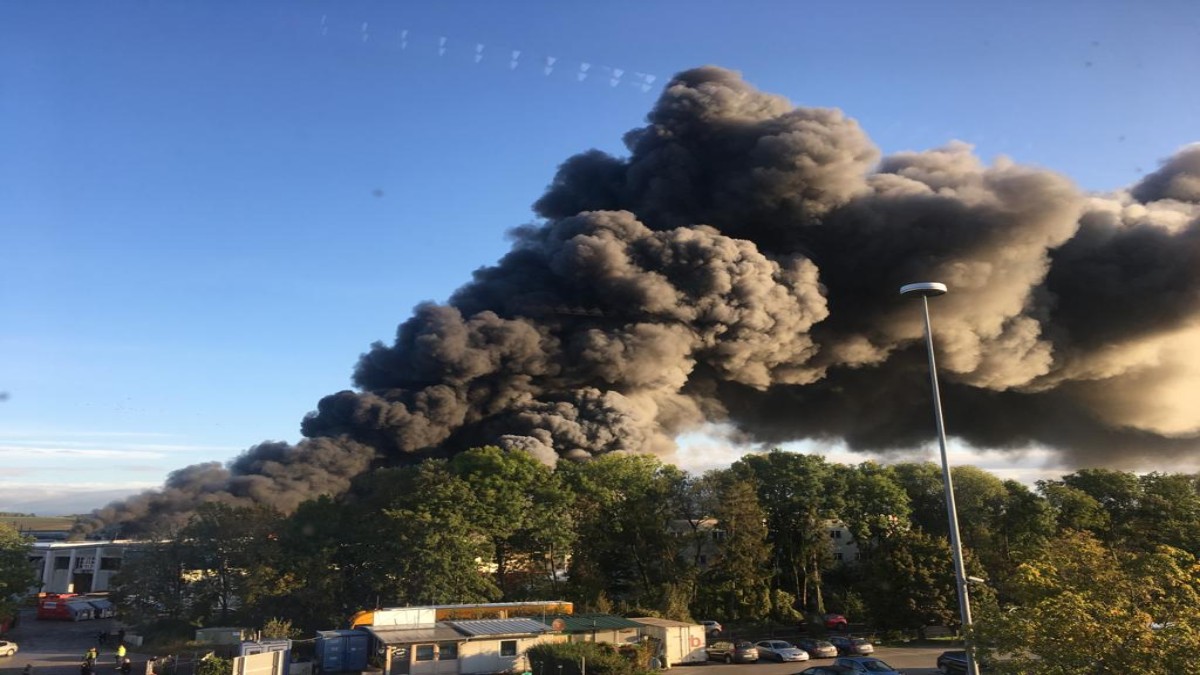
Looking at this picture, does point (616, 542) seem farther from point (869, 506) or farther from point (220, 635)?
point (869, 506)

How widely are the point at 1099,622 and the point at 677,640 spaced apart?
58.9 ft

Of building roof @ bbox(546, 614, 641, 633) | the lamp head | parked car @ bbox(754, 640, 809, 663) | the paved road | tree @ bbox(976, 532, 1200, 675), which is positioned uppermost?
the lamp head

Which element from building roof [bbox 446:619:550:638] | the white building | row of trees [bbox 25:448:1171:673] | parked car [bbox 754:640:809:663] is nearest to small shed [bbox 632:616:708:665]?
parked car [bbox 754:640:809:663]

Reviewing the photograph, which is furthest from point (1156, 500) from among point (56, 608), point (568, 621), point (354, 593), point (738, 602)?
point (56, 608)

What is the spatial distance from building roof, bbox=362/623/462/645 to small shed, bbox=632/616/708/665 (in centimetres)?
663

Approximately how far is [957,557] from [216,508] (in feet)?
102

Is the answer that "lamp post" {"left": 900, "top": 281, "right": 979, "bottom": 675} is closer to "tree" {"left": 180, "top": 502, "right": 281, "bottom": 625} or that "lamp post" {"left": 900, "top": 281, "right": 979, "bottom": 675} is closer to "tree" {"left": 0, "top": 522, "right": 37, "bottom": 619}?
"tree" {"left": 180, "top": 502, "right": 281, "bottom": 625}

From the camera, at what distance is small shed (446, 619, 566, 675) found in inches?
963

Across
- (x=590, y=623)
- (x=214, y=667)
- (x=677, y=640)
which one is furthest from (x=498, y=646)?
(x=214, y=667)

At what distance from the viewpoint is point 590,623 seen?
88.4ft

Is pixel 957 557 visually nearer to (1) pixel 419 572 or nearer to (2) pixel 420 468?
(1) pixel 419 572

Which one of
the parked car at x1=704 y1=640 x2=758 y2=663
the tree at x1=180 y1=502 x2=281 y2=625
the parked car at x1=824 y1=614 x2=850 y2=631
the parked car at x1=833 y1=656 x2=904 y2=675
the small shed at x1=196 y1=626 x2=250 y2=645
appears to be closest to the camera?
the parked car at x1=833 y1=656 x2=904 y2=675

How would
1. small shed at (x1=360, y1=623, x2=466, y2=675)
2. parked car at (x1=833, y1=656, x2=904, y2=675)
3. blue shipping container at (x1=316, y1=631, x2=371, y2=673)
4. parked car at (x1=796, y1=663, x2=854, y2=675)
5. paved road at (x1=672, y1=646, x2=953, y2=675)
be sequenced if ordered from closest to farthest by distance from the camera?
parked car at (x1=796, y1=663, x2=854, y2=675) → parked car at (x1=833, y1=656, x2=904, y2=675) → small shed at (x1=360, y1=623, x2=466, y2=675) → blue shipping container at (x1=316, y1=631, x2=371, y2=673) → paved road at (x1=672, y1=646, x2=953, y2=675)

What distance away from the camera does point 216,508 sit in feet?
114
